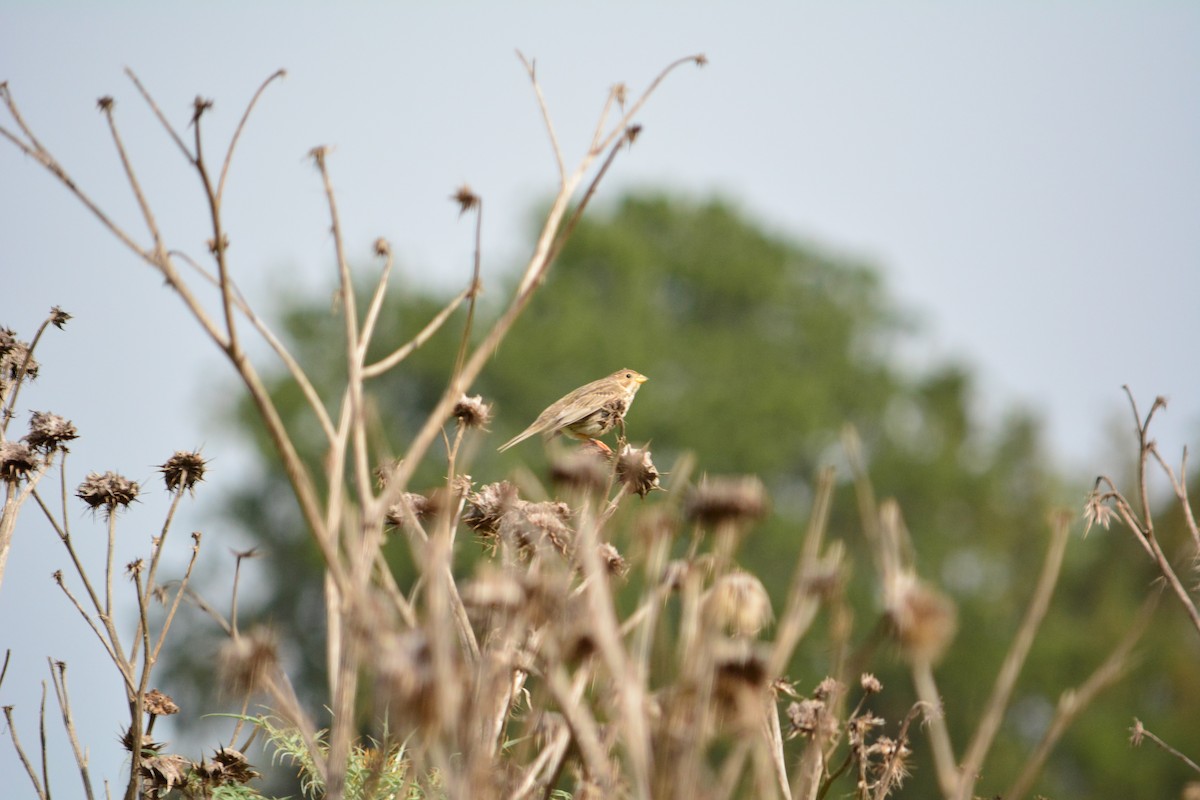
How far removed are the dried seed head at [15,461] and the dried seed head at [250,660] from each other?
7.74 feet

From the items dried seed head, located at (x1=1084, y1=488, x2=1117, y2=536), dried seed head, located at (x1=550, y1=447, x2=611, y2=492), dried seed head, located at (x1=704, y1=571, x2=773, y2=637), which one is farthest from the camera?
dried seed head, located at (x1=1084, y1=488, x2=1117, y2=536)

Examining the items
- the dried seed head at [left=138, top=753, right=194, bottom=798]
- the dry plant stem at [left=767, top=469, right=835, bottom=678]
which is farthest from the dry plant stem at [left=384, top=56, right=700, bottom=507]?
the dried seed head at [left=138, top=753, right=194, bottom=798]

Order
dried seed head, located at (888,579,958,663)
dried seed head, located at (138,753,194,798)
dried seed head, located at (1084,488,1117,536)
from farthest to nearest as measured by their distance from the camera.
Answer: dried seed head, located at (1084,488,1117,536)
dried seed head, located at (138,753,194,798)
dried seed head, located at (888,579,958,663)

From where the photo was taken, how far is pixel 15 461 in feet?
16.9

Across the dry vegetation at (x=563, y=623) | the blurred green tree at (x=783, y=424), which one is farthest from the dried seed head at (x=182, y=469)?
the blurred green tree at (x=783, y=424)

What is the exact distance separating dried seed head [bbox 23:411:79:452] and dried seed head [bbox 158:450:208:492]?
36 cm

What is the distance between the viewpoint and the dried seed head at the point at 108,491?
531 cm

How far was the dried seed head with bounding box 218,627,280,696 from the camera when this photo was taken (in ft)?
10.1

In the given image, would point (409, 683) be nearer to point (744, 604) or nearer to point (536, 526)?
point (744, 604)

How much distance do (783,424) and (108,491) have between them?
36.6 metres

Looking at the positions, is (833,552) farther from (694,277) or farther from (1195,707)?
(694,277)

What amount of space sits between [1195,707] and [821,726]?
40230mm

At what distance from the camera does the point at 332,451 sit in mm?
3189

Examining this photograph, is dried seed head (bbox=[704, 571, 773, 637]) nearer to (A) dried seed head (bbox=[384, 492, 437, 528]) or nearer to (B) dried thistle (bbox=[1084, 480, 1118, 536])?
(A) dried seed head (bbox=[384, 492, 437, 528])
